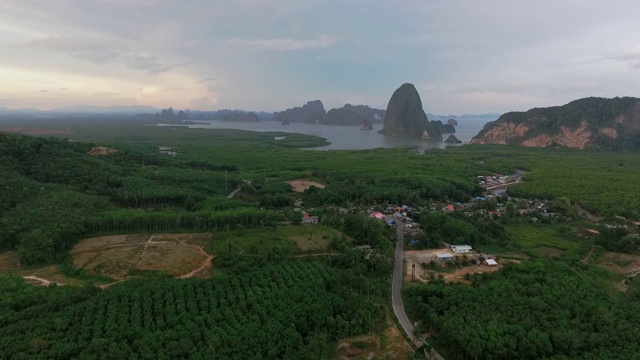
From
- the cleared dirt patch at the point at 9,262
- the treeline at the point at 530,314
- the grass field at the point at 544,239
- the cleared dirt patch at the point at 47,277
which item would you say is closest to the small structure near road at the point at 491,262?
the treeline at the point at 530,314

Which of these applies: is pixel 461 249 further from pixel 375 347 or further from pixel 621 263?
pixel 375 347

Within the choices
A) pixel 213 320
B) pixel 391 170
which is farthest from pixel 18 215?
pixel 391 170

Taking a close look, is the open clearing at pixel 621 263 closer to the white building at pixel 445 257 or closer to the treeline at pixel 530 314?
the treeline at pixel 530 314

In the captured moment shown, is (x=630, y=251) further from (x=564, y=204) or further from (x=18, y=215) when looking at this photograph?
(x=18, y=215)

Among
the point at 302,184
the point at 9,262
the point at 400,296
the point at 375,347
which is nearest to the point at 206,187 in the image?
the point at 302,184

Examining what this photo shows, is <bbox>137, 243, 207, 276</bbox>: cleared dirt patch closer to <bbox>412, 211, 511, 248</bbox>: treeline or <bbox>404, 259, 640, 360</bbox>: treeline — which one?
<bbox>404, 259, 640, 360</bbox>: treeline

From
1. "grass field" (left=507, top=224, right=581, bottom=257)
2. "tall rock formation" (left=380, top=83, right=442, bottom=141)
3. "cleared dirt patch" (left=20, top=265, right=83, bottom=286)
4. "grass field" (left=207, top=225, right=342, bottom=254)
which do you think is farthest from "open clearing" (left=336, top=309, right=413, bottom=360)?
"tall rock formation" (left=380, top=83, right=442, bottom=141)

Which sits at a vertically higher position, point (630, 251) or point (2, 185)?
point (2, 185)
